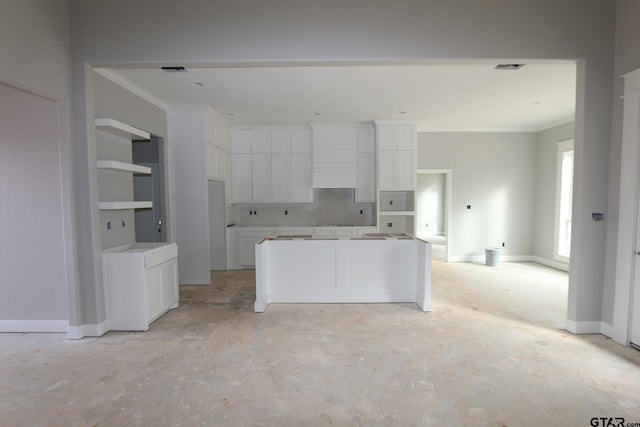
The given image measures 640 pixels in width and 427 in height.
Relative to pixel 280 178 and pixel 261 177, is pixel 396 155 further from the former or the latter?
pixel 261 177

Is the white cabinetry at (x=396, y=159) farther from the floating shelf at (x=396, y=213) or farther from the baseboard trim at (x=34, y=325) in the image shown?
the baseboard trim at (x=34, y=325)

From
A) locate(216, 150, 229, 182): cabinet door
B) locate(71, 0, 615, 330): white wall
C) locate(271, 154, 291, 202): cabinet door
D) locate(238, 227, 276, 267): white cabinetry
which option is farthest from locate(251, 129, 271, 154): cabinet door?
locate(71, 0, 615, 330): white wall

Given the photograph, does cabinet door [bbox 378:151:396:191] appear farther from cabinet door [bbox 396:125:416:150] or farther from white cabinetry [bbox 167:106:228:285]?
white cabinetry [bbox 167:106:228:285]

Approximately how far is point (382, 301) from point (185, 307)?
2.65 meters

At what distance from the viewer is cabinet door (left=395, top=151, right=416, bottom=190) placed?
6215 mm

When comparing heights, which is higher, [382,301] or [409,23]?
[409,23]

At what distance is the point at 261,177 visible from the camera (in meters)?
6.55

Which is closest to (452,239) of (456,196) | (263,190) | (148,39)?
(456,196)

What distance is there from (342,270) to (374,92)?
2610 millimetres

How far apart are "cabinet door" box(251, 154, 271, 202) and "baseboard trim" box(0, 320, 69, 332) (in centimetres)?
389

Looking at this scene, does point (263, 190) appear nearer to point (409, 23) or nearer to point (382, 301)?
point (382, 301)

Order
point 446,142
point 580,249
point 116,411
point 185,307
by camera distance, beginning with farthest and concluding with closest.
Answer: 1. point 446,142
2. point 185,307
3. point 580,249
4. point 116,411

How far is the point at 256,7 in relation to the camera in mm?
2961

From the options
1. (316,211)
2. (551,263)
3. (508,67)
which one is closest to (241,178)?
(316,211)
